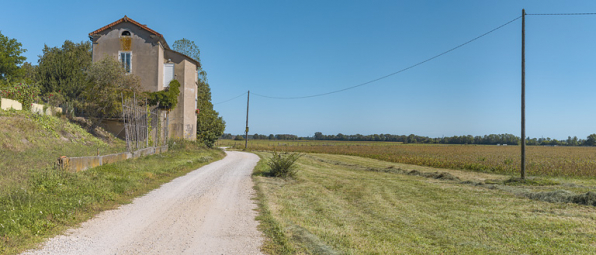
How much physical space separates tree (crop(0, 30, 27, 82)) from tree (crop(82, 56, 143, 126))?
82.1 feet

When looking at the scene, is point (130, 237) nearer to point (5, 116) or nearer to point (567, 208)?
point (567, 208)

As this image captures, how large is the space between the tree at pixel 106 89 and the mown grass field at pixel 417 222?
1972 cm

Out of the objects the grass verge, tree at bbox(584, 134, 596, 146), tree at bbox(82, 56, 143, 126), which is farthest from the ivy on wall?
tree at bbox(584, 134, 596, 146)

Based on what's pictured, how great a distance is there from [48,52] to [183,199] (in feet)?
172

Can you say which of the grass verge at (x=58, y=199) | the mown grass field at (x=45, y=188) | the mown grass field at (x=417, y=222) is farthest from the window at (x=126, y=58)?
the mown grass field at (x=417, y=222)

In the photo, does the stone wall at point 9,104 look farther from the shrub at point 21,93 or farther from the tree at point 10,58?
the tree at point 10,58

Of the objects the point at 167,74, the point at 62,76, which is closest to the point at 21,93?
the point at 167,74

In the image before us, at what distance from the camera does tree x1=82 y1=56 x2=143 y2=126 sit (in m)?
28.7

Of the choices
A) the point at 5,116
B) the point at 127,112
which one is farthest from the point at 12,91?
the point at 127,112

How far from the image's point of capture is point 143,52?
32844 mm

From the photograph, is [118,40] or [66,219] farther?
[118,40]

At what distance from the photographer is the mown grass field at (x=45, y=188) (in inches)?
255

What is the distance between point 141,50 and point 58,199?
89.0 ft

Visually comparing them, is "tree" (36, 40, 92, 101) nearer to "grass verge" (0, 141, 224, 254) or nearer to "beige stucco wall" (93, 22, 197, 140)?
"beige stucco wall" (93, 22, 197, 140)
